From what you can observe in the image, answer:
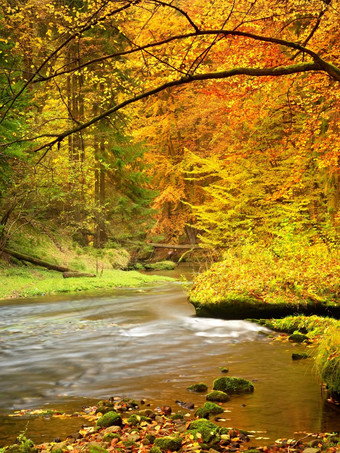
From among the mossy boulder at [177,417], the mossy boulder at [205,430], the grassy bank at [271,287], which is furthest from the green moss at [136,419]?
the grassy bank at [271,287]

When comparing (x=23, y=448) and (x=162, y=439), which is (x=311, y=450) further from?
(x=23, y=448)

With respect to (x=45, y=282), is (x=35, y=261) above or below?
above

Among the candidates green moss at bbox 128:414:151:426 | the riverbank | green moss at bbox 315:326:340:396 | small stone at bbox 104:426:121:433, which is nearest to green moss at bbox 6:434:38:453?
the riverbank

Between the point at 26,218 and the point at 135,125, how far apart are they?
37.7 feet

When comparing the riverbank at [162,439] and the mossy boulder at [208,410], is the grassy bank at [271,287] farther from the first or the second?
the riverbank at [162,439]

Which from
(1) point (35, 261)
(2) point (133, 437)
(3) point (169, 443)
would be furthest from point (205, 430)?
(1) point (35, 261)

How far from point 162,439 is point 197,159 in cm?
1370

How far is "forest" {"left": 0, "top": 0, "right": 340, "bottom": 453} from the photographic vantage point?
6.22 meters

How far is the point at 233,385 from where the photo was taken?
623 centimetres

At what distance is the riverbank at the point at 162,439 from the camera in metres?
4.31

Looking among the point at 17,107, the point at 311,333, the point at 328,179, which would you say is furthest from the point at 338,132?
the point at 17,107

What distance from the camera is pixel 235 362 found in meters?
7.79

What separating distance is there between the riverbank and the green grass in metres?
11.7

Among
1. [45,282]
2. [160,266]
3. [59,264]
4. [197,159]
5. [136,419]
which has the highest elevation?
[197,159]
